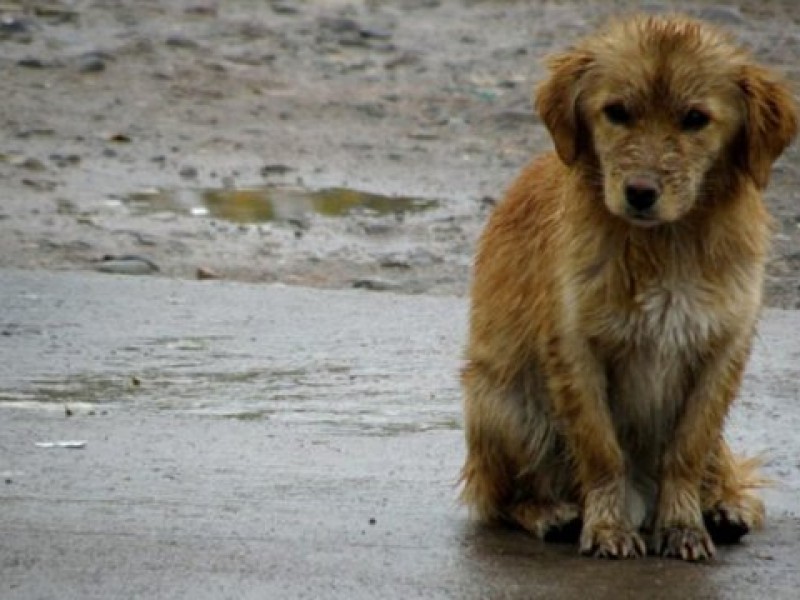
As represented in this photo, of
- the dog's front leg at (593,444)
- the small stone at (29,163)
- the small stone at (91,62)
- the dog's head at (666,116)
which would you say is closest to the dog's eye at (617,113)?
the dog's head at (666,116)

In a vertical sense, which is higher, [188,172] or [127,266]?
[127,266]

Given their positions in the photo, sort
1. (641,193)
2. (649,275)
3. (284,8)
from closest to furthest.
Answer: (641,193) → (649,275) → (284,8)

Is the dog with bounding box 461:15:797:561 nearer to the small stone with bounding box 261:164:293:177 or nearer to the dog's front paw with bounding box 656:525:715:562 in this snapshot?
the dog's front paw with bounding box 656:525:715:562

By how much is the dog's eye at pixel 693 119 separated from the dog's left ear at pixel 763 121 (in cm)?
15

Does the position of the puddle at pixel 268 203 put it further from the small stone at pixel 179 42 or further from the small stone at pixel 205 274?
the small stone at pixel 179 42

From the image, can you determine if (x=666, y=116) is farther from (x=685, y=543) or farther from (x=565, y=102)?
(x=685, y=543)

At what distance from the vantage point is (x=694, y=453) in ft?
20.6

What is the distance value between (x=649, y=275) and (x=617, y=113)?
44cm

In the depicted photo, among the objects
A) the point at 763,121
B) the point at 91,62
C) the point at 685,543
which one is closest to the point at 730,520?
the point at 685,543

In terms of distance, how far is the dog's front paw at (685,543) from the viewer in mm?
6180

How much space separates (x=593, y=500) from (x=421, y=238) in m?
4.94

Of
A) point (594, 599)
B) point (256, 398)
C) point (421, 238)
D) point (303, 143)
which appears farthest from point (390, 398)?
point (303, 143)

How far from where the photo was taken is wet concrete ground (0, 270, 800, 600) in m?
5.89

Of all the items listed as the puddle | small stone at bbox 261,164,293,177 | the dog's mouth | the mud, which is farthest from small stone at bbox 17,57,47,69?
the dog's mouth
